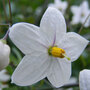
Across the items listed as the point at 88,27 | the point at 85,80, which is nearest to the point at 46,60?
the point at 85,80

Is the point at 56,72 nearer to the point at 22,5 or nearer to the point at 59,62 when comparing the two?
the point at 59,62

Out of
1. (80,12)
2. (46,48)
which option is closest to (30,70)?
(46,48)

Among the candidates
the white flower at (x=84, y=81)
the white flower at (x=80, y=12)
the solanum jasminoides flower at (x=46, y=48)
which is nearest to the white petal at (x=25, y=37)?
the solanum jasminoides flower at (x=46, y=48)

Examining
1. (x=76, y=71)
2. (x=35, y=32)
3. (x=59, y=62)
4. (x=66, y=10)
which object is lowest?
(x=76, y=71)

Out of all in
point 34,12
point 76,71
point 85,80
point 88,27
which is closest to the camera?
point 85,80

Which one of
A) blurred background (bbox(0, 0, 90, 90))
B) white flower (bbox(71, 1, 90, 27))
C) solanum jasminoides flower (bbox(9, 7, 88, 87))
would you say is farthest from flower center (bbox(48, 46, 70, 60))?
white flower (bbox(71, 1, 90, 27))

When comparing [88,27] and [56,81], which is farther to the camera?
[88,27]
